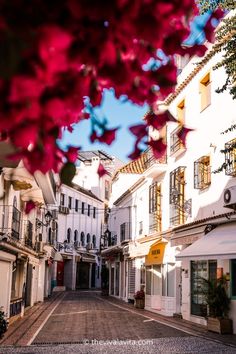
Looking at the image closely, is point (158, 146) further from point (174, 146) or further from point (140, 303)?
point (140, 303)

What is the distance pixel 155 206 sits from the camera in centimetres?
2584

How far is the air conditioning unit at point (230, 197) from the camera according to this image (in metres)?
15.7

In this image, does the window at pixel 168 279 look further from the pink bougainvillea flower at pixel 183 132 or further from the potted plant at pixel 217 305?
the pink bougainvillea flower at pixel 183 132

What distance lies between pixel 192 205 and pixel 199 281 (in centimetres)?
310

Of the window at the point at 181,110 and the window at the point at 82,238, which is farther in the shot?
the window at the point at 82,238

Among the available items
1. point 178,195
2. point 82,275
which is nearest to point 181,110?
point 178,195

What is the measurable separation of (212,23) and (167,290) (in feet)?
71.3

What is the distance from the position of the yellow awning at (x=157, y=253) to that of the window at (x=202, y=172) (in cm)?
526

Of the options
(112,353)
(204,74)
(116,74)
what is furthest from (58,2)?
(204,74)

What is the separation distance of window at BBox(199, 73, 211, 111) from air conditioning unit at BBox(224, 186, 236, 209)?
4488 millimetres

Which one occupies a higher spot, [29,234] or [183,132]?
[29,234]

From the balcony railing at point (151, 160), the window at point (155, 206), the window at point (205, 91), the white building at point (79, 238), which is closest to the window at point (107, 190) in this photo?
the white building at point (79, 238)

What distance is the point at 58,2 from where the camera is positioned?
5.08 ft

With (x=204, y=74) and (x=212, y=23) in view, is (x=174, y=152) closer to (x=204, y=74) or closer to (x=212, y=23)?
(x=204, y=74)
